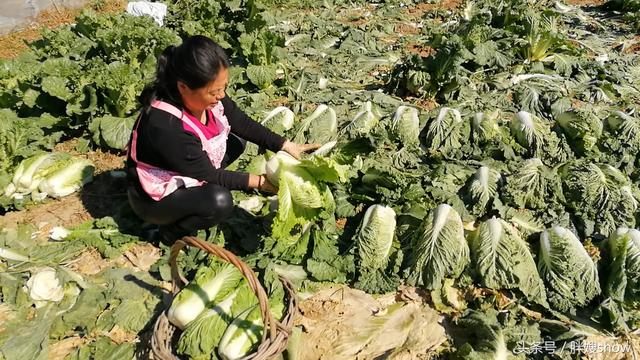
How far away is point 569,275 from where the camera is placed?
381 centimetres

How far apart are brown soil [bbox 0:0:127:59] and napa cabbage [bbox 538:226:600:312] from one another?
332 inches

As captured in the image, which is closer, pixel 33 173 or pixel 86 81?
pixel 33 173

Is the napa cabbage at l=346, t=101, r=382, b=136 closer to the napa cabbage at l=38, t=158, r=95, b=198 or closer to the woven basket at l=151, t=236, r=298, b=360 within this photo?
the woven basket at l=151, t=236, r=298, b=360

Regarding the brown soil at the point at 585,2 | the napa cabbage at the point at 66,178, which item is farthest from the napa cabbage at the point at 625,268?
the brown soil at the point at 585,2

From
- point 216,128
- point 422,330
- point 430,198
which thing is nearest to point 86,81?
point 216,128

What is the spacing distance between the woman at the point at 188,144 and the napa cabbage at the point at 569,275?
2.38m

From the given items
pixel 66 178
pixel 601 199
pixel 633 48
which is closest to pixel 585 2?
pixel 633 48

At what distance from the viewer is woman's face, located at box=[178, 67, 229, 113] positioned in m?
3.34

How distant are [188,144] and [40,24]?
7.97 meters

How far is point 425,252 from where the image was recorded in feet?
13.0

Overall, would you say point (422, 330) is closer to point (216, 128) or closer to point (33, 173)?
point (216, 128)

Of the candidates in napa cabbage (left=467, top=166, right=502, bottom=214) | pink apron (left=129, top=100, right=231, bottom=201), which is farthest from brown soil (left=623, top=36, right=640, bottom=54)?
pink apron (left=129, top=100, right=231, bottom=201)

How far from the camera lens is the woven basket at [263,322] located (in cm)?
289

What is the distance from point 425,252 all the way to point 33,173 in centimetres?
415
